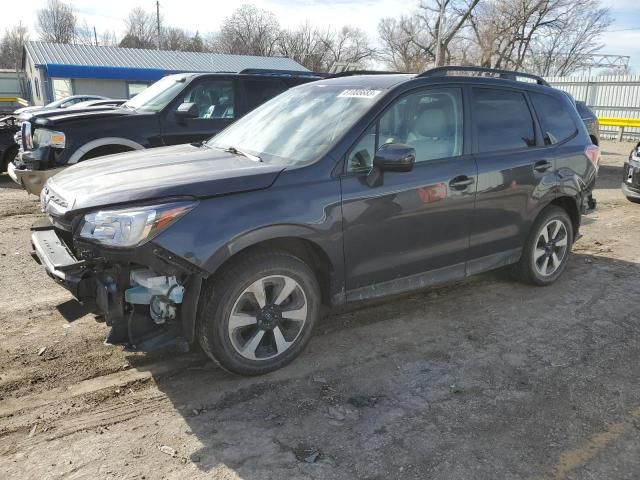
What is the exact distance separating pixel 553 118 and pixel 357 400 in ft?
11.1

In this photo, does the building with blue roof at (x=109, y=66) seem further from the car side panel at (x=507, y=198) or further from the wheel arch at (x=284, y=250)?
the wheel arch at (x=284, y=250)

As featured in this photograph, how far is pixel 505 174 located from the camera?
14.7 ft

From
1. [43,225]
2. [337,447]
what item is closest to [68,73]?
[43,225]

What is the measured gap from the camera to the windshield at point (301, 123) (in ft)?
12.3

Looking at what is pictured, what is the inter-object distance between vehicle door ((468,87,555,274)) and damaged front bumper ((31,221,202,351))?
7.90 ft

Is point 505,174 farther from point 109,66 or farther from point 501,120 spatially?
point 109,66

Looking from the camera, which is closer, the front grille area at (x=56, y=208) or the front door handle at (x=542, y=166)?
the front grille area at (x=56, y=208)

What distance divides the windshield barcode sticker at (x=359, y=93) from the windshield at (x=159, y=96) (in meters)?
3.96

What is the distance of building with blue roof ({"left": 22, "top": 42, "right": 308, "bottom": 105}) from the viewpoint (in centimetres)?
3173

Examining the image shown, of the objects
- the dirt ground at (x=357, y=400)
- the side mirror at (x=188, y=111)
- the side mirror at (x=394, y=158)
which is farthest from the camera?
the side mirror at (x=188, y=111)

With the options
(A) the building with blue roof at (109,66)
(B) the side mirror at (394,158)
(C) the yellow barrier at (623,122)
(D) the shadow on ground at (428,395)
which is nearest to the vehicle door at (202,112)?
(D) the shadow on ground at (428,395)

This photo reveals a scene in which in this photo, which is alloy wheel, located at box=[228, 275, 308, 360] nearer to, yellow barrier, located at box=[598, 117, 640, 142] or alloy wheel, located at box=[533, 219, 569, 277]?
alloy wheel, located at box=[533, 219, 569, 277]

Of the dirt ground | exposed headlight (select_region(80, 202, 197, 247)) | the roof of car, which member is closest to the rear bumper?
the dirt ground

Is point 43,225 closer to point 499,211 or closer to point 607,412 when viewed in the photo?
point 499,211
